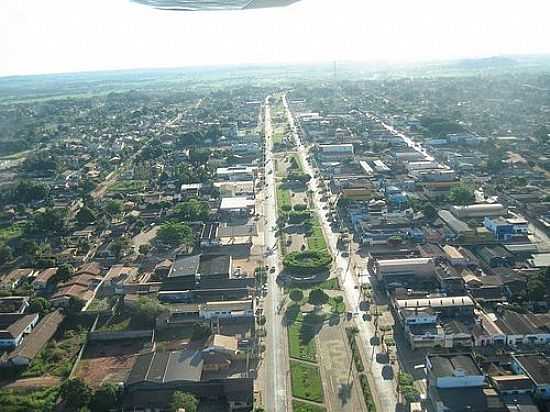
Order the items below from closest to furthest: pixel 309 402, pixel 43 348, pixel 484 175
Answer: pixel 309 402
pixel 43 348
pixel 484 175

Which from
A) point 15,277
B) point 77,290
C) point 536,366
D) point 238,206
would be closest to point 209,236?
point 238,206

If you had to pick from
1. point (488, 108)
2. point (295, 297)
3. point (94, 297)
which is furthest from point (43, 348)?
point (488, 108)

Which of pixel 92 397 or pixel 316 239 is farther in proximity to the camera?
pixel 316 239

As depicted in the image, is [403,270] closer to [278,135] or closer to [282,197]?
[282,197]

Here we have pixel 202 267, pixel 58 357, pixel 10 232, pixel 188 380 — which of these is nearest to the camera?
pixel 188 380

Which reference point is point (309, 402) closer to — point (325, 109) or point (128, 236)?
point (128, 236)

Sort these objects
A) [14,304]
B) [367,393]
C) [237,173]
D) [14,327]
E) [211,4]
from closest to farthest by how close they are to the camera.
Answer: [367,393]
[211,4]
[14,327]
[14,304]
[237,173]
